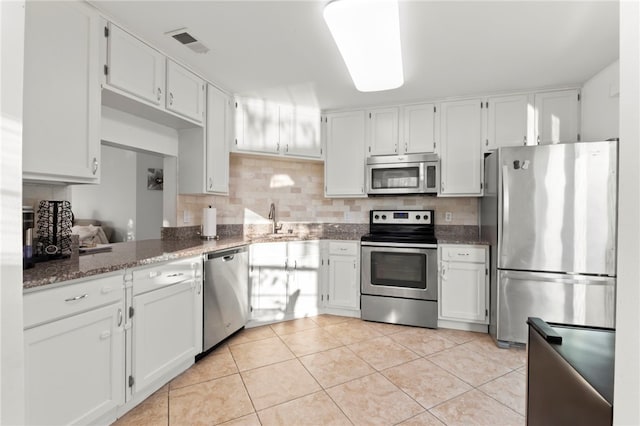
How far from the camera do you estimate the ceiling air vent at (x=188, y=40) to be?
81.1 inches

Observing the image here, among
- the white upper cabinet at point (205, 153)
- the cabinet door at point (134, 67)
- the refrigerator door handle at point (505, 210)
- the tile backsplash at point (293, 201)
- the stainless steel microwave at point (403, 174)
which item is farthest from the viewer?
the tile backsplash at point (293, 201)

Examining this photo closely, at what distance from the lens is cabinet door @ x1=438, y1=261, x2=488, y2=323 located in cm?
296

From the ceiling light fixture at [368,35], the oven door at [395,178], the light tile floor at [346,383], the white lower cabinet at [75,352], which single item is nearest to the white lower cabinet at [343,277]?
the light tile floor at [346,383]

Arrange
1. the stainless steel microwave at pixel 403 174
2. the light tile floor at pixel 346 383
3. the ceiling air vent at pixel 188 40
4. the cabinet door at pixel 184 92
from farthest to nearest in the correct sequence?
the stainless steel microwave at pixel 403 174 → the cabinet door at pixel 184 92 → the ceiling air vent at pixel 188 40 → the light tile floor at pixel 346 383

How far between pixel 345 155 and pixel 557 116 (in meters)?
2.14

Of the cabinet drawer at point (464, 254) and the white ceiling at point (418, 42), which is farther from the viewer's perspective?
the cabinet drawer at point (464, 254)

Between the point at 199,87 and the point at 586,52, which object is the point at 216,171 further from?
the point at 586,52

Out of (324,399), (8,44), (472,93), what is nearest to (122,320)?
(324,399)

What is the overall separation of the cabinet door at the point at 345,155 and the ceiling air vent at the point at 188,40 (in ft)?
5.52

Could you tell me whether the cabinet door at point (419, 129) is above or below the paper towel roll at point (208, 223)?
above

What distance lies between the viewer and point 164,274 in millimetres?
1998

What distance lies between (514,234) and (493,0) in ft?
5.92

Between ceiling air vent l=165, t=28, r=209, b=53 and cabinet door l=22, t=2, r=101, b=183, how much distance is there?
45 centimetres

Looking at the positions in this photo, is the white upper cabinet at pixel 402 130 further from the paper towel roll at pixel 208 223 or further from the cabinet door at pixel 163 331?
the cabinet door at pixel 163 331
